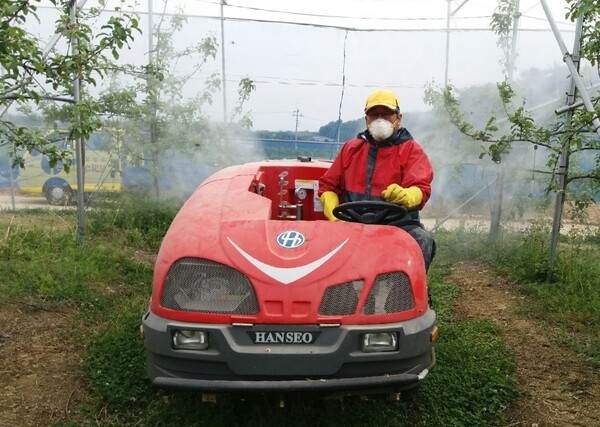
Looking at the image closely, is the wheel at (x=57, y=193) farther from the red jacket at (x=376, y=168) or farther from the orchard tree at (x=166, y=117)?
the red jacket at (x=376, y=168)

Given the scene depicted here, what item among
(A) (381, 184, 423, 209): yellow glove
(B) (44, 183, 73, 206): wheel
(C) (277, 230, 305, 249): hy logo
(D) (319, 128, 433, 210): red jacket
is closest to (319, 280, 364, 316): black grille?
(C) (277, 230, 305, 249): hy logo

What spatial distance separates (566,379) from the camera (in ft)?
14.1

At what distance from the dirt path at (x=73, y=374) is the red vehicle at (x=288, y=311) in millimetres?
1044

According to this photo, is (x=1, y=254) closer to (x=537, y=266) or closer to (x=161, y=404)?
(x=161, y=404)

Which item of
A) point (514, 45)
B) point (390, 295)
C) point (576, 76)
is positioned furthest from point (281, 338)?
point (514, 45)

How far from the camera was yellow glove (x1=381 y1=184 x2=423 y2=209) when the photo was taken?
3793 millimetres

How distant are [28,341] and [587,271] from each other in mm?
4852

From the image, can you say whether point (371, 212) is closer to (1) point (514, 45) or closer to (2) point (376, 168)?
(2) point (376, 168)

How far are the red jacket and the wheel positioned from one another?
1003 cm

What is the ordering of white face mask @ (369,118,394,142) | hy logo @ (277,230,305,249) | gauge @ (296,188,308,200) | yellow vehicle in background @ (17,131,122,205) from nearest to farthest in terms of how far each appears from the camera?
hy logo @ (277,230,305,249) → white face mask @ (369,118,394,142) → gauge @ (296,188,308,200) → yellow vehicle in background @ (17,131,122,205)

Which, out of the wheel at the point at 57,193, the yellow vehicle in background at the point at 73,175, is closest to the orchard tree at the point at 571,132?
the yellow vehicle in background at the point at 73,175

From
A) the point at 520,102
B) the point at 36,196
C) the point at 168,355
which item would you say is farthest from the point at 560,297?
the point at 36,196

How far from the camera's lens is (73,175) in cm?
1277

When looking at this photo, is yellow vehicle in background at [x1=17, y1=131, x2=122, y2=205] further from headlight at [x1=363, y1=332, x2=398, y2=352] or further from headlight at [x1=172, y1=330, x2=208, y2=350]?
headlight at [x1=363, y1=332, x2=398, y2=352]
